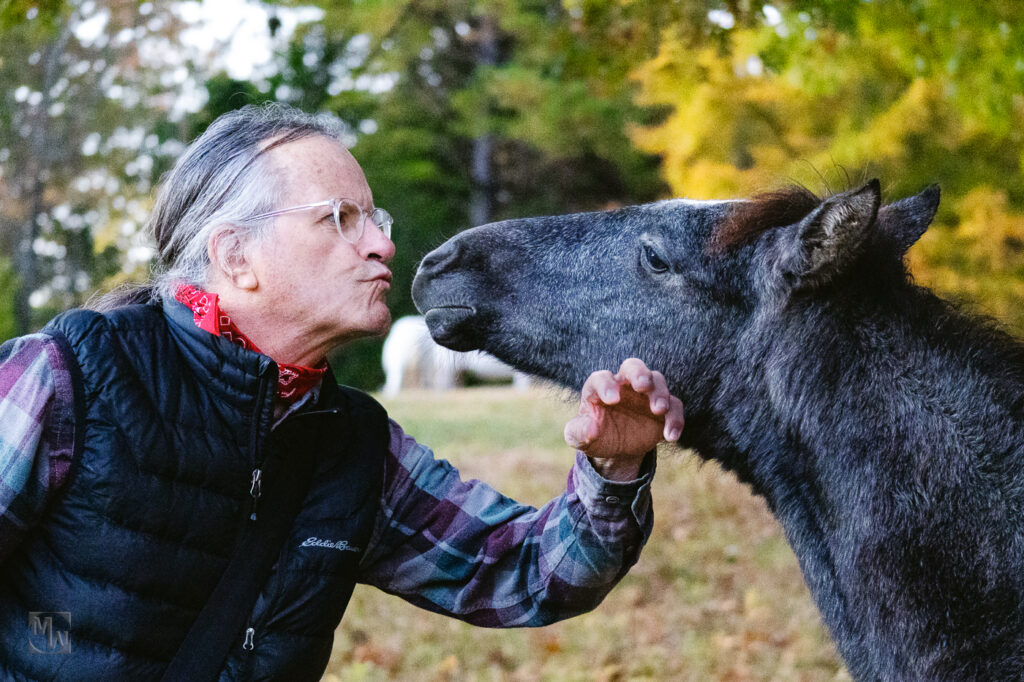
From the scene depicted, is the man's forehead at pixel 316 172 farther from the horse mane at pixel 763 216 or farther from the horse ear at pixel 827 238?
the horse ear at pixel 827 238

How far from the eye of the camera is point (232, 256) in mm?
2412

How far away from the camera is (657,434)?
87.9 inches

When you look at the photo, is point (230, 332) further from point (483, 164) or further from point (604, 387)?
point (483, 164)

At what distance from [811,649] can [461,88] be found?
20.1m

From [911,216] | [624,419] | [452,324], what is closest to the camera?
[624,419]

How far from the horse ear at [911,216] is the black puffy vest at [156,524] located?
1.51m

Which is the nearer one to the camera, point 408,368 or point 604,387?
point 604,387

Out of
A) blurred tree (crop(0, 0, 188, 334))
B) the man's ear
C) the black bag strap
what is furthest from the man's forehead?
blurred tree (crop(0, 0, 188, 334))

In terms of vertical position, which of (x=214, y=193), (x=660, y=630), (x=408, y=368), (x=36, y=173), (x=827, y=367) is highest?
(x=214, y=193)

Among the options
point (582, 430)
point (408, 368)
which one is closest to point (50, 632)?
point (582, 430)

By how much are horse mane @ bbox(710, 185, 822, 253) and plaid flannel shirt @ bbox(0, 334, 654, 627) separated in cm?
61

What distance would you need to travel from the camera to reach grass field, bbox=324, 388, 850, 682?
502 cm

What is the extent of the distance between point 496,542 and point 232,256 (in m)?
1.01

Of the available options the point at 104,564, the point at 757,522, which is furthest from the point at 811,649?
the point at 104,564
